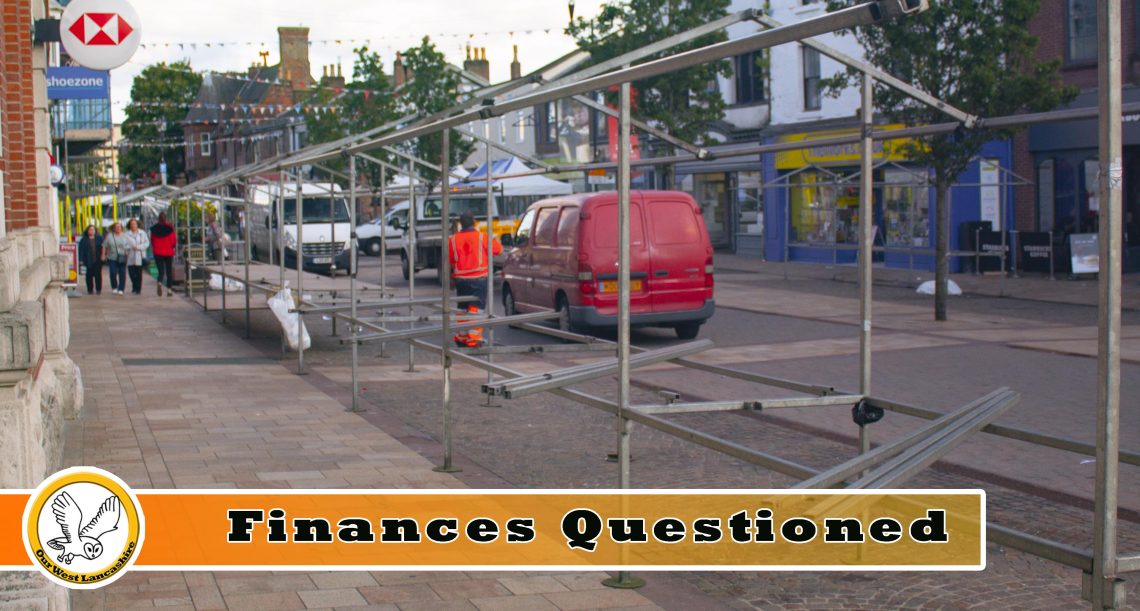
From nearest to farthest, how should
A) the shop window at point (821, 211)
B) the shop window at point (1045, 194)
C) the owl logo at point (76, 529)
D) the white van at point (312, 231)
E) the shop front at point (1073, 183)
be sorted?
1. the owl logo at point (76, 529)
2. the shop front at point (1073, 183)
3. the shop window at point (1045, 194)
4. the shop window at point (821, 211)
5. the white van at point (312, 231)

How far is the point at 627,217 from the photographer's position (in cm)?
582

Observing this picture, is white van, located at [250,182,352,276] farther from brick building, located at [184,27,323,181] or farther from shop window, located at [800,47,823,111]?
brick building, located at [184,27,323,181]

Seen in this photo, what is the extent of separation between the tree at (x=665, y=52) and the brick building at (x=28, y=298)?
21376 mm

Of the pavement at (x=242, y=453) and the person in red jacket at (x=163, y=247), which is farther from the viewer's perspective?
the person in red jacket at (x=163, y=247)

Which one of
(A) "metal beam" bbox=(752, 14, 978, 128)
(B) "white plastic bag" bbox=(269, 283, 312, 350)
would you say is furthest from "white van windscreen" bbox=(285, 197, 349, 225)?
(A) "metal beam" bbox=(752, 14, 978, 128)

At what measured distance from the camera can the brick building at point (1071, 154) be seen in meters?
25.1

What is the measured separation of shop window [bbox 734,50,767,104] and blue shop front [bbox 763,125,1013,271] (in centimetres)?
177

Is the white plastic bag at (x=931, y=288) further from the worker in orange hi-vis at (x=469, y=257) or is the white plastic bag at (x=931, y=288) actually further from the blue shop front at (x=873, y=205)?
the worker in orange hi-vis at (x=469, y=257)

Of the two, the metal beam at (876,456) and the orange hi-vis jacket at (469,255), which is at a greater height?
the orange hi-vis jacket at (469,255)

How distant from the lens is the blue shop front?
1080 inches

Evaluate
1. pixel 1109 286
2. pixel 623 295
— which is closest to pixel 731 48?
pixel 623 295

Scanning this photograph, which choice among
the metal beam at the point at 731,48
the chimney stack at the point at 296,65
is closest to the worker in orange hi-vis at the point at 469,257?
the metal beam at the point at 731,48

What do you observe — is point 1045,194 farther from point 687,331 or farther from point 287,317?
point 287,317

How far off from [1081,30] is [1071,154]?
2501mm
